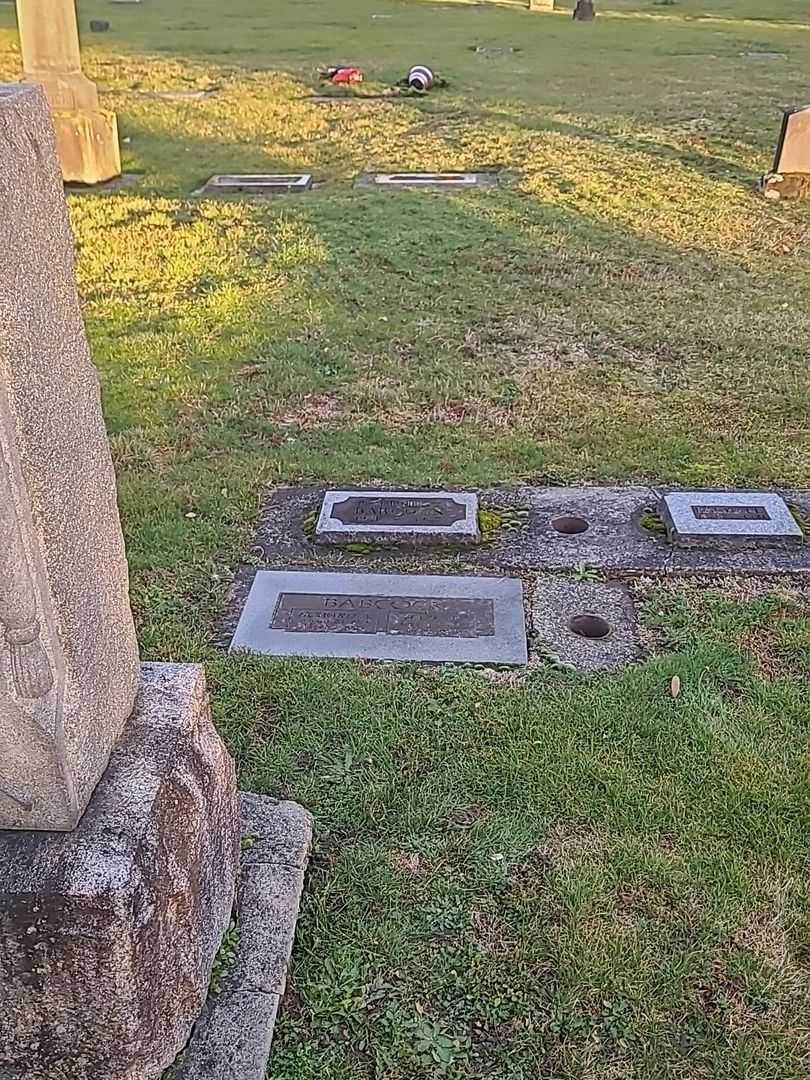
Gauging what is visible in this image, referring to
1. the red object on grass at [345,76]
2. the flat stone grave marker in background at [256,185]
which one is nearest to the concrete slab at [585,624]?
the flat stone grave marker in background at [256,185]

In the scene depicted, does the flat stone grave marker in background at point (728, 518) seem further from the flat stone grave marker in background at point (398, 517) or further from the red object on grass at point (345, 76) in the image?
the red object on grass at point (345, 76)

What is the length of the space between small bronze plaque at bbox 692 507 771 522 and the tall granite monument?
8.19ft

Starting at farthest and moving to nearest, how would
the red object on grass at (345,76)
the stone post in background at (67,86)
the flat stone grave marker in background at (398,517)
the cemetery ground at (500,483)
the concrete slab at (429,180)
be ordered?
the red object on grass at (345,76) → the concrete slab at (429,180) → the stone post in background at (67,86) → the flat stone grave marker in background at (398,517) → the cemetery ground at (500,483)

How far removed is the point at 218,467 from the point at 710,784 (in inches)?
100

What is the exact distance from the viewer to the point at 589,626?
3.35m

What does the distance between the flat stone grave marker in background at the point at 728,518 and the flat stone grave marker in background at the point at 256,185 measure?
242 inches

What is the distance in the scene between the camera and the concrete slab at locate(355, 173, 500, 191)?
911 centimetres

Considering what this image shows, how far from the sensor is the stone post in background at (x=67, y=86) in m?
8.62

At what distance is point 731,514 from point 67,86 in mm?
7429

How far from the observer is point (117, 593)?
1898 mm

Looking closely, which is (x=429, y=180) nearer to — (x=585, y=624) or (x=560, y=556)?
(x=560, y=556)

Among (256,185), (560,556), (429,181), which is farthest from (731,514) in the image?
(256,185)

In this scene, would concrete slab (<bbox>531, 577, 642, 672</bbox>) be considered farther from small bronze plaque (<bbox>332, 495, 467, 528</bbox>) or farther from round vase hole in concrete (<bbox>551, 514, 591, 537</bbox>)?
small bronze plaque (<bbox>332, 495, 467, 528</bbox>)

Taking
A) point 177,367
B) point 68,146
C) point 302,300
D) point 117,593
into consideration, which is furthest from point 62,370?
point 68,146
